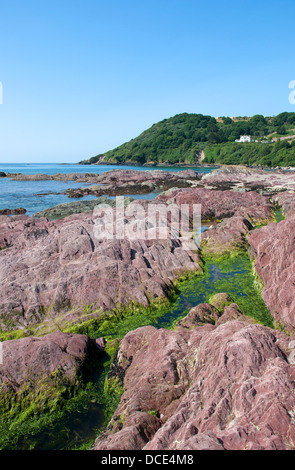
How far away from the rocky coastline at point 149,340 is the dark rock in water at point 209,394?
0.08 ft

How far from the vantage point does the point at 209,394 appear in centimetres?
621

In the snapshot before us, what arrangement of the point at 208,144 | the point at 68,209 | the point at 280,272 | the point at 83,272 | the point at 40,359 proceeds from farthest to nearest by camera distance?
the point at 208,144, the point at 68,209, the point at 83,272, the point at 280,272, the point at 40,359

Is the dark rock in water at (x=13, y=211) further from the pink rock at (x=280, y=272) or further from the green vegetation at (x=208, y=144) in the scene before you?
the green vegetation at (x=208, y=144)

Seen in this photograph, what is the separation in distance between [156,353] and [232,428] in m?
3.86

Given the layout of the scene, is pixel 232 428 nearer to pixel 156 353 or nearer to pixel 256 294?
pixel 156 353

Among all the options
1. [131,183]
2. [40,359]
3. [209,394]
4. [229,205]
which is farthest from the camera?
[131,183]

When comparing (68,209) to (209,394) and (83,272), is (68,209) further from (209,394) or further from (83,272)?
(209,394)

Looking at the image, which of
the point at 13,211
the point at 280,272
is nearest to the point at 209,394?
the point at 280,272

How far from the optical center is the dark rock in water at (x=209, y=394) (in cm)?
492

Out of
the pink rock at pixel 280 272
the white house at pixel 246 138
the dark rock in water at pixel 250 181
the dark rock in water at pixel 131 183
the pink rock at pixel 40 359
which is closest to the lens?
the pink rock at pixel 40 359

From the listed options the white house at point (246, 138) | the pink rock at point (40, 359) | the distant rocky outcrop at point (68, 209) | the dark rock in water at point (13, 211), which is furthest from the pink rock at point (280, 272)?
the white house at point (246, 138)

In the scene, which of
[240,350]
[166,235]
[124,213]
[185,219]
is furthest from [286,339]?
[185,219]

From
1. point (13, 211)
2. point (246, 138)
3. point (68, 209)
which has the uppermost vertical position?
point (246, 138)

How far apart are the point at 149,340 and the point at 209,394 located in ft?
11.6
